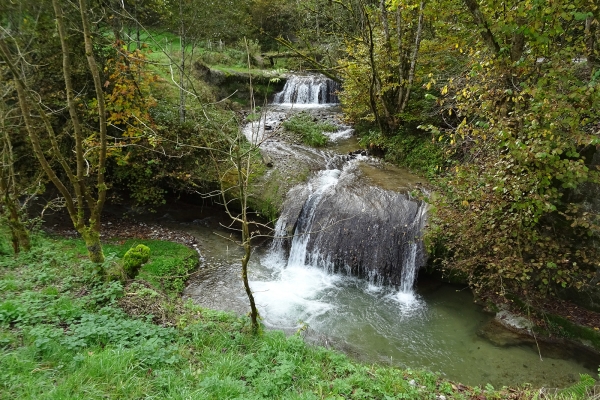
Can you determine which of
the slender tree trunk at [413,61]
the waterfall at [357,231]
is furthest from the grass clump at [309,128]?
the waterfall at [357,231]

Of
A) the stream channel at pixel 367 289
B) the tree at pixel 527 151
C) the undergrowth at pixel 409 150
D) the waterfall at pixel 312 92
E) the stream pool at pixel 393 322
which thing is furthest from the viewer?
the waterfall at pixel 312 92

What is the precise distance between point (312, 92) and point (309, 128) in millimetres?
6227

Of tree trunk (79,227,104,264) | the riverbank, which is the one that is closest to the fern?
the riverbank

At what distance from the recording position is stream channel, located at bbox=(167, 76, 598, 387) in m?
5.89

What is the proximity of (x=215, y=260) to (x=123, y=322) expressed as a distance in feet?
15.0

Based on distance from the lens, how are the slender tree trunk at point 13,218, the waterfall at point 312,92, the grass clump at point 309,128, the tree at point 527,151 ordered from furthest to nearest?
the waterfall at point 312,92 < the grass clump at point 309,128 < the slender tree trunk at point 13,218 < the tree at point 527,151

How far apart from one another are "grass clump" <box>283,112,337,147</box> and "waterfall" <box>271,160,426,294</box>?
3.94 metres

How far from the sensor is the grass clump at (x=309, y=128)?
13441 mm

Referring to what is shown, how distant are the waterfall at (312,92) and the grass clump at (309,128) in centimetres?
417

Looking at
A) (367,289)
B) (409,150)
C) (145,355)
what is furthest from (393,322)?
(409,150)

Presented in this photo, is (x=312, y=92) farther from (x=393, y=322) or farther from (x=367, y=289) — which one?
(x=393, y=322)

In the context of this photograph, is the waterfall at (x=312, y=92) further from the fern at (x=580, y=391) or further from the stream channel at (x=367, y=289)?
the fern at (x=580, y=391)

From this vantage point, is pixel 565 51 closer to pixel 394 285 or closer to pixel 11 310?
pixel 394 285

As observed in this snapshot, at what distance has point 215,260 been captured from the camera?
8742 millimetres
